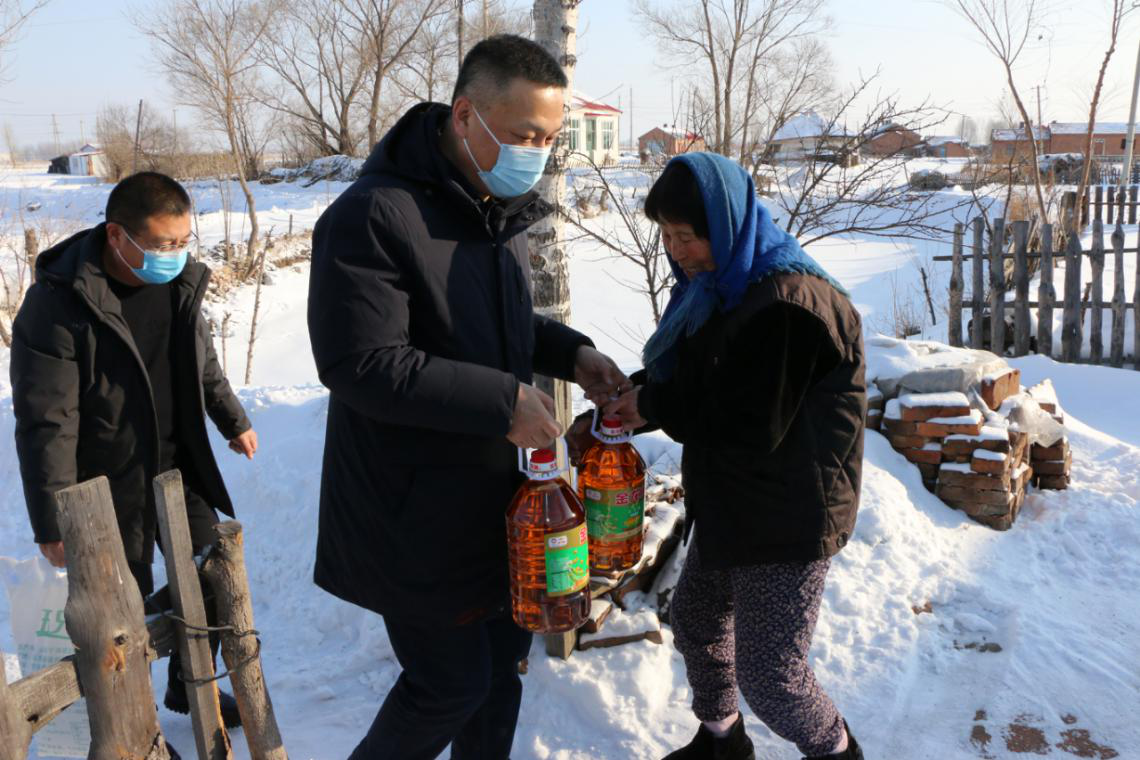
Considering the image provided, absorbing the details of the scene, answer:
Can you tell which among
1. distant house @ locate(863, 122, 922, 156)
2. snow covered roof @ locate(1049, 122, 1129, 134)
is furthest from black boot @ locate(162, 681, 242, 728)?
snow covered roof @ locate(1049, 122, 1129, 134)

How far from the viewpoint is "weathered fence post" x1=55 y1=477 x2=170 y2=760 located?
1.86 meters

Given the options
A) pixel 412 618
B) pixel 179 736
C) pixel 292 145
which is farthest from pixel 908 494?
pixel 292 145

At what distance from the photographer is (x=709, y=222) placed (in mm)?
2084

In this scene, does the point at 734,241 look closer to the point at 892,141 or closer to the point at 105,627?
the point at 105,627

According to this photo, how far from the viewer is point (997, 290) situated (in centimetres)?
1013

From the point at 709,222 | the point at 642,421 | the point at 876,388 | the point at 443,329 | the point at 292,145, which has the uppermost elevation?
the point at 292,145

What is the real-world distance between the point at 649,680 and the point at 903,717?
0.93 m

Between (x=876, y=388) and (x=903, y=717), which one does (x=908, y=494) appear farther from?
(x=903, y=717)

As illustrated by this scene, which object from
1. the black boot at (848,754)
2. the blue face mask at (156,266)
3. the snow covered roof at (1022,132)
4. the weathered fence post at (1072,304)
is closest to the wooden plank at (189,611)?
the blue face mask at (156,266)

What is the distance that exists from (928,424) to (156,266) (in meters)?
3.89

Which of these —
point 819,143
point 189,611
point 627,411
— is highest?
point 819,143

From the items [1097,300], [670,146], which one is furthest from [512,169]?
[1097,300]

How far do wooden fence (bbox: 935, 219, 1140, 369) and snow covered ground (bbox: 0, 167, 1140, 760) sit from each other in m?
4.85

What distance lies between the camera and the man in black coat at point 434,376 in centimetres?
183
